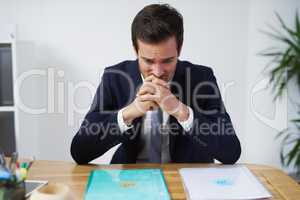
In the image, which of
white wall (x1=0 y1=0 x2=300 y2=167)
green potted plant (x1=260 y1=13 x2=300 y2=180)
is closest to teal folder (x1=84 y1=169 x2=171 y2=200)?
white wall (x1=0 y1=0 x2=300 y2=167)

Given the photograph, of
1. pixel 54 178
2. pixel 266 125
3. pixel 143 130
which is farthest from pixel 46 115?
pixel 266 125

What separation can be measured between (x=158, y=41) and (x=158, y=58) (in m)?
0.07

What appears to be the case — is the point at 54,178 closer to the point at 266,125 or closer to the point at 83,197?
the point at 83,197

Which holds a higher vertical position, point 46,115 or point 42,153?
point 46,115

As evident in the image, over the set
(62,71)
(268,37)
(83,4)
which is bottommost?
(62,71)

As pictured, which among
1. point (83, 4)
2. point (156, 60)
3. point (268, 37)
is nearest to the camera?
point (156, 60)

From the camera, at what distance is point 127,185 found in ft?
3.42

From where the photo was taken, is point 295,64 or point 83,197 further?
point 295,64

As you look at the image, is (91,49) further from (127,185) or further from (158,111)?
(127,185)

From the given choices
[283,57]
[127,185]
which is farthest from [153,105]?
[283,57]

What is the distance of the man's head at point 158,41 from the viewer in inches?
56.9

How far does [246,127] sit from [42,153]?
1.34 metres

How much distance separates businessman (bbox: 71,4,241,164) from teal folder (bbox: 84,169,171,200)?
0.22 meters

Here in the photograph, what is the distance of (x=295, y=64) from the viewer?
7.52 ft
